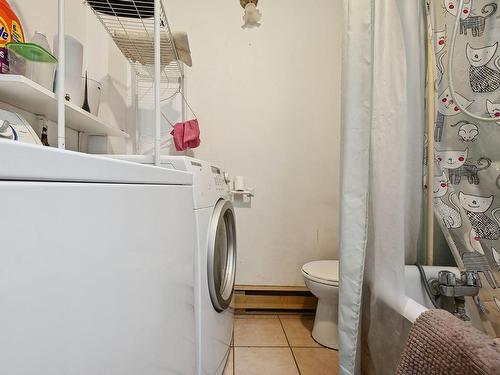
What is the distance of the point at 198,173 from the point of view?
832 millimetres

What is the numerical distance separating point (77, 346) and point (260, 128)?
1.62 m

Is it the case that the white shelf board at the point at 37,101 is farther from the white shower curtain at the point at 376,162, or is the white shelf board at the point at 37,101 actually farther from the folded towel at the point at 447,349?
the folded towel at the point at 447,349

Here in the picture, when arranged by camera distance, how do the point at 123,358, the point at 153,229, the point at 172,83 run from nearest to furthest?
the point at 123,358 → the point at 153,229 → the point at 172,83

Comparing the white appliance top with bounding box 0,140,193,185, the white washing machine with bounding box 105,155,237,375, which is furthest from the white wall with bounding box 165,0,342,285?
the white appliance top with bounding box 0,140,193,185

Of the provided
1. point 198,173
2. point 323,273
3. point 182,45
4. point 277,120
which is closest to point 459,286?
point 323,273

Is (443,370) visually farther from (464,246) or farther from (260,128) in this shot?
(260,128)

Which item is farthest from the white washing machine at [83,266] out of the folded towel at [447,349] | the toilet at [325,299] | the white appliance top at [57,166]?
the toilet at [325,299]

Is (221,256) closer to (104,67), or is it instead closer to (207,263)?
(207,263)

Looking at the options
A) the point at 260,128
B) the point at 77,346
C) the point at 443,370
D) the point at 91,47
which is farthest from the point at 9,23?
the point at 443,370

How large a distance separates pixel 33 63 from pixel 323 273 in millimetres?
1581

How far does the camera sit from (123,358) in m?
0.41

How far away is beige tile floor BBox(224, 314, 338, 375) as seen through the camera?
121cm

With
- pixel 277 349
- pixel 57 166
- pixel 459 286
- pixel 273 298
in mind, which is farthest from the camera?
pixel 273 298

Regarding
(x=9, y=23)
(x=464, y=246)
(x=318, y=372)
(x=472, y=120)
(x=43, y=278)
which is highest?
(x=9, y=23)
